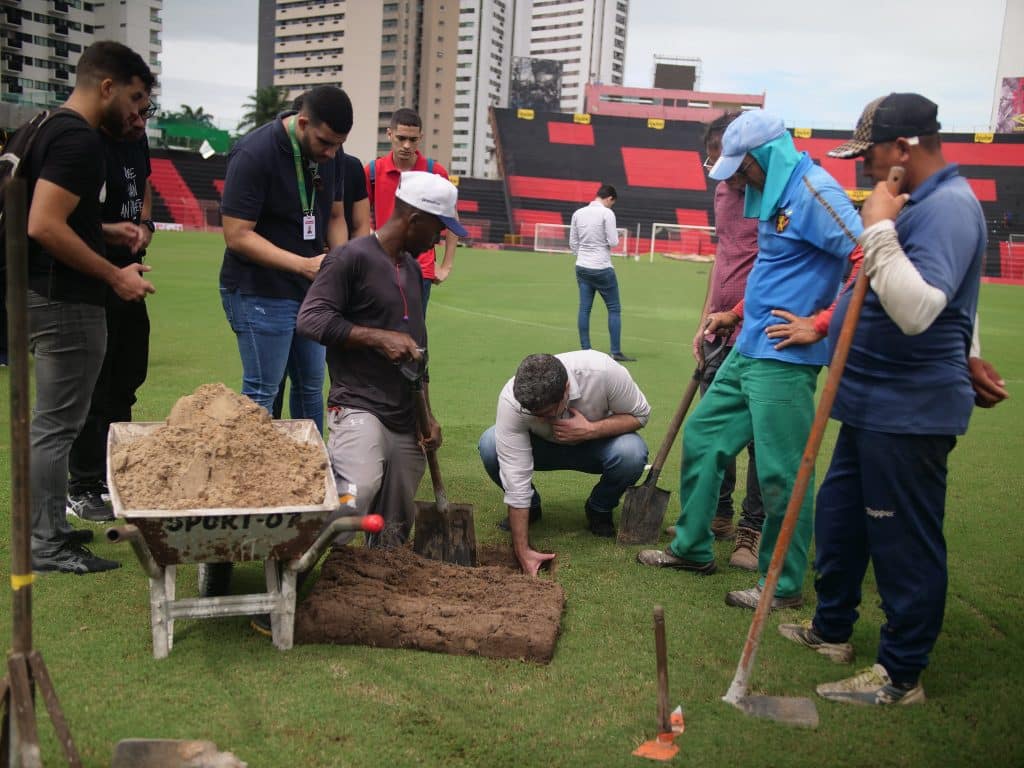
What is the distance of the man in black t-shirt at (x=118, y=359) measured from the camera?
14.8 feet

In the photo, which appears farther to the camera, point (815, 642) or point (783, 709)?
point (815, 642)

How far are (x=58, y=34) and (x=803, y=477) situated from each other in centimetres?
7142

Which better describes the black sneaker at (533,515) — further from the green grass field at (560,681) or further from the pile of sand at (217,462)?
the pile of sand at (217,462)

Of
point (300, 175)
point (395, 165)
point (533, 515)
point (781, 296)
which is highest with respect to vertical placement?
point (395, 165)

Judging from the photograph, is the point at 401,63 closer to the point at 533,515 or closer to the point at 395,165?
the point at 395,165

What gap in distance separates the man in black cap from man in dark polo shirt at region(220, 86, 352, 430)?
2452 millimetres

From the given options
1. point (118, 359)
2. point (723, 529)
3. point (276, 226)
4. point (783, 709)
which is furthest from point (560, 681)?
point (118, 359)

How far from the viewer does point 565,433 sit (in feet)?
14.8

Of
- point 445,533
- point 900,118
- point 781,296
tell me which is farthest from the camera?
point 445,533

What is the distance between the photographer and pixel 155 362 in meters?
9.12

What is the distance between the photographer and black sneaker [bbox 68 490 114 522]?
467 centimetres

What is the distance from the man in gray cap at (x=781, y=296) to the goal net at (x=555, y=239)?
32.1 meters

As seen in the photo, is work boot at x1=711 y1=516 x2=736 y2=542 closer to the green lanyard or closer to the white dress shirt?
the green lanyard

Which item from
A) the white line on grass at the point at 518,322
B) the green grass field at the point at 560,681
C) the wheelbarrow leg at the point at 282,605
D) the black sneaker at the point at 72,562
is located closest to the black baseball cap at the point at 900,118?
the green grass field at the point at 560,681
